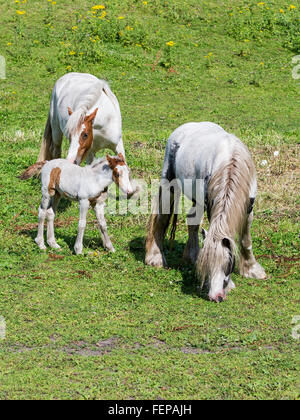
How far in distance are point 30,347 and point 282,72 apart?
1340 cm

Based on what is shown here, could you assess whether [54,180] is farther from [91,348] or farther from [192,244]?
[91,348]

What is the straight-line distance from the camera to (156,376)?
580 centimetres

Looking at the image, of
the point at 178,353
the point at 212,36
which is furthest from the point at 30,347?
the point at 212,36

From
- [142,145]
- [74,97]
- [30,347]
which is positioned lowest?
[30,347]

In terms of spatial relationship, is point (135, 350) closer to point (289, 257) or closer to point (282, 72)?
point (289, 257)

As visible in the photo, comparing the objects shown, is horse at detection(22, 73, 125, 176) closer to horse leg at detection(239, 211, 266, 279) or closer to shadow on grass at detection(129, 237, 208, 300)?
shadow on grass at detection(129, 237, 208, 300)

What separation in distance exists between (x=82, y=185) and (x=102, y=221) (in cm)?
58

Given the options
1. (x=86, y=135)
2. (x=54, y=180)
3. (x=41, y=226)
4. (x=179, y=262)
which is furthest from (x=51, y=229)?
(x=179, y=262)

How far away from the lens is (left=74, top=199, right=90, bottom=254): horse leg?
8.42 m

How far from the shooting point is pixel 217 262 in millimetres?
6945

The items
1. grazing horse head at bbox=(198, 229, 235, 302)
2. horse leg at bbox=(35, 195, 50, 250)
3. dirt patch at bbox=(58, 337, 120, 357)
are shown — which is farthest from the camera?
horse leg at bbox=(35, 195, 50, 250)

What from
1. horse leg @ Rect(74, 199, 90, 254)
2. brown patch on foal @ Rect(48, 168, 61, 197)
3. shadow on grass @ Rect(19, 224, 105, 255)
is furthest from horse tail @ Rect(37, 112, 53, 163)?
horse leg @ Rect(74, 199, 90, 254)

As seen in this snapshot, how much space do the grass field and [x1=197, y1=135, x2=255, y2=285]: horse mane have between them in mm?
603

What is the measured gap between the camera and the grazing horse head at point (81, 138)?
8961mm
